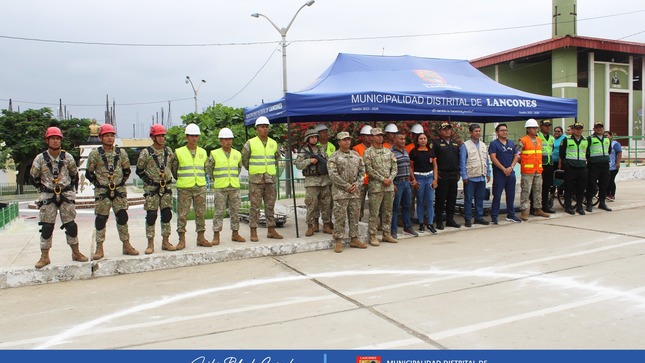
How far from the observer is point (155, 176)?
7203mm

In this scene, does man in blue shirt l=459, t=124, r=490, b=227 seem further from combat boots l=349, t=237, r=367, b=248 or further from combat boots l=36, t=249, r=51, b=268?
combat boots l=36, t=249, r=51, b=268

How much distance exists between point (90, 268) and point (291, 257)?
2.71 metres

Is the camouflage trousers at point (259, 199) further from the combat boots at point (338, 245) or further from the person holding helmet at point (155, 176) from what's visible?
the person holding helmet at point (155, 176)

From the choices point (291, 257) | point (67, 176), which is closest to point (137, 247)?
point (67, 176)

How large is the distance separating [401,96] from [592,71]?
28.4 metres

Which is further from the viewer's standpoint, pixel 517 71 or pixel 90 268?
pixel 517 71

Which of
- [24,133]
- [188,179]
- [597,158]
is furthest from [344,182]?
[24,133]

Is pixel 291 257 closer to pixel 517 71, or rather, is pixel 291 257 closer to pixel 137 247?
pixel 137 247

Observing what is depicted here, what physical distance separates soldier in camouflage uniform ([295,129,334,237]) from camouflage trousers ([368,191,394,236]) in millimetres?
818

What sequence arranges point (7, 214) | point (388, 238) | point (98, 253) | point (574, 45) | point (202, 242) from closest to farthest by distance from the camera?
point (98, 253)
point (202, 242)
point (388, 238)
point (7, 214)
point (574, 45)

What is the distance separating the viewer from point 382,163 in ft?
26.8

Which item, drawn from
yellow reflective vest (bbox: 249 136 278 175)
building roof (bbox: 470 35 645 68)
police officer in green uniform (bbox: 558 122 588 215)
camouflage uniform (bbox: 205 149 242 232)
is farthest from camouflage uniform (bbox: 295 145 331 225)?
building roof (bbox: 470 35 645 68)

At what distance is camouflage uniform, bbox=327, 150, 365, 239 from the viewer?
7.90 metres

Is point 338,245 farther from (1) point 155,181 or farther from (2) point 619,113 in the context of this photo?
(2) point 619,113
